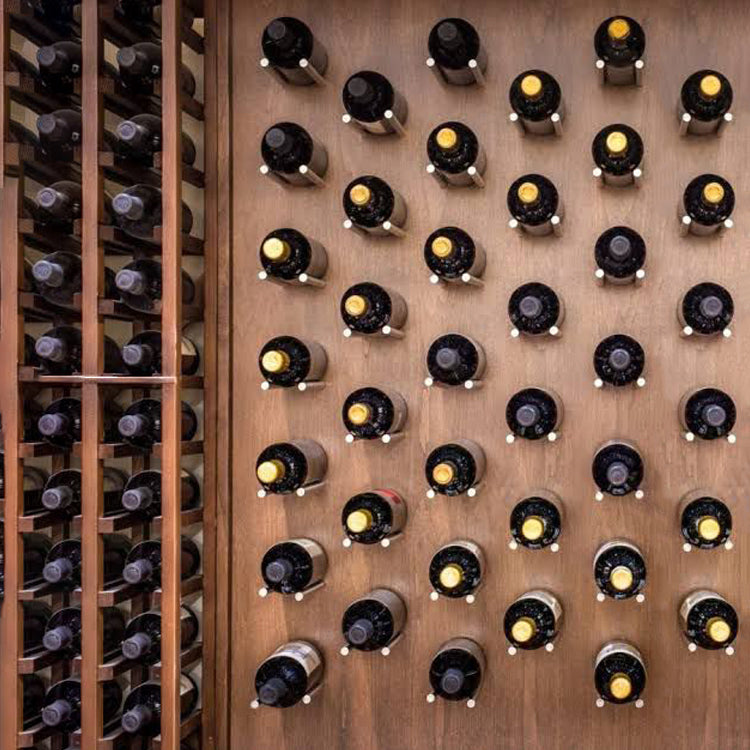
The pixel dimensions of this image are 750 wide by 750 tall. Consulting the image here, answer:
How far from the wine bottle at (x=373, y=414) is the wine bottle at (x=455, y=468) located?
0.12 m

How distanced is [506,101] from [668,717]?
1543 millimetres

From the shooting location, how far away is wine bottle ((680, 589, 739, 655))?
1.79 m

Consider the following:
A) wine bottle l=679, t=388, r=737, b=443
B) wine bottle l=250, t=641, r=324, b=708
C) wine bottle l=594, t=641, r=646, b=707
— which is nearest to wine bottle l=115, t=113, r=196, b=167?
wine bottle l=250, t=641, r=324, b=708

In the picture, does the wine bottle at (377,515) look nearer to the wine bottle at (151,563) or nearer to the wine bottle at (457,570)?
the wine bottle at (457,570)

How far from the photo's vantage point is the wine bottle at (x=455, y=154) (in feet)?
5.97

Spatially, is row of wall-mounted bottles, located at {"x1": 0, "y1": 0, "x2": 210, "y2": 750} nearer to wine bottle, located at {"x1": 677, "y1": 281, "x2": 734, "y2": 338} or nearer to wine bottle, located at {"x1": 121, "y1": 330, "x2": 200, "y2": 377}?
wine bottle, located at {"x1": 121, "y1": 330, "x2": 200, "y2": 377}

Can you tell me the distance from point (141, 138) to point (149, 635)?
1.16 m

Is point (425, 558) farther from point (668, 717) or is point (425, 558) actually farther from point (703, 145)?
point (703, 145)

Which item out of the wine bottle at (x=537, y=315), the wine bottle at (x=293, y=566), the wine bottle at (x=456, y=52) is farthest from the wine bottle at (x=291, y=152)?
the wine bottle at (x=293, y=566)

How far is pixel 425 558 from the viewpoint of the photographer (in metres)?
2.10

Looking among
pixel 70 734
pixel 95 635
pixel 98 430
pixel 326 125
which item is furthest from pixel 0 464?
pixel 326 125

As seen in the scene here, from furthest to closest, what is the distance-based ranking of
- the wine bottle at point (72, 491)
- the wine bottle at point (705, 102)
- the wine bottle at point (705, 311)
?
1. the wine bottle at point (72, 491)
2. the wine bottle at point (705, 311)
3. the wine bottle at point (705, 102)

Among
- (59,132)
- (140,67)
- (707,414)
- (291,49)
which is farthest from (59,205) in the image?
(707,414)

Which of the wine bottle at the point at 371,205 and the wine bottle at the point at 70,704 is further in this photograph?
the wine bottle at the point at 70,704
